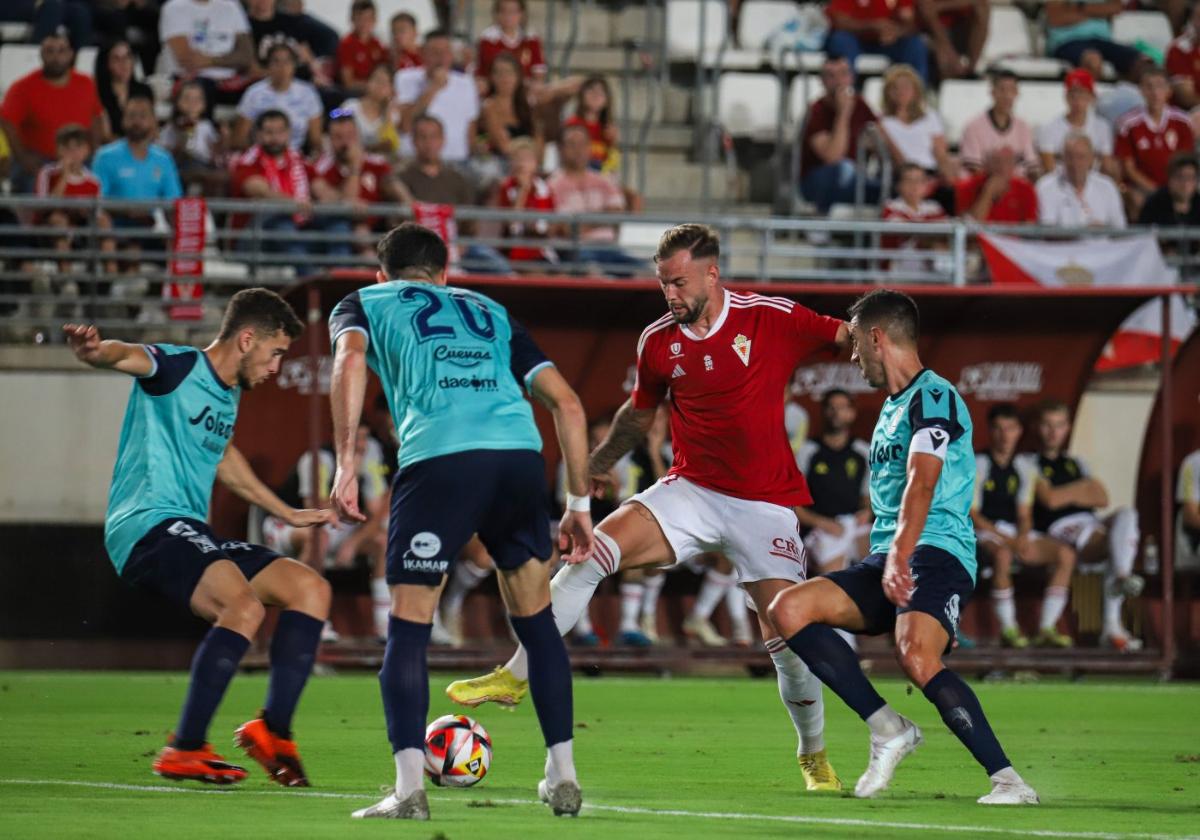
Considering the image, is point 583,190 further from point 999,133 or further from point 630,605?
point 999,133

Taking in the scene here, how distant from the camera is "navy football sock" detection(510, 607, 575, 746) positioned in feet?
23.7

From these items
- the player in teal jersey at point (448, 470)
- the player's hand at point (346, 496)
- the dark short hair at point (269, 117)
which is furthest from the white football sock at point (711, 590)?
the player's hand at point (346, 496)

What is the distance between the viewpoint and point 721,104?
2186cm

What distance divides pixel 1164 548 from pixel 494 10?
29.9 feet

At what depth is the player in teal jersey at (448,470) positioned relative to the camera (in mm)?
7066

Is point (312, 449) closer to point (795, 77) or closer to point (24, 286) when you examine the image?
point (24, 286)

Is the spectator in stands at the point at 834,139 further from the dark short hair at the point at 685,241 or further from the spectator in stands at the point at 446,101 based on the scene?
the dark short hair at the point at 685,241

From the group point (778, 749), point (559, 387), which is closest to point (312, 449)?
point (778, 749)

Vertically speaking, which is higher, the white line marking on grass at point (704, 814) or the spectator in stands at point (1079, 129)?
the spectator in stands at point (1079, 129)

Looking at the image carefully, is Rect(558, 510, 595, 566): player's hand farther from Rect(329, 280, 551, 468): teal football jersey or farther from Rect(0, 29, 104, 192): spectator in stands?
Rect(0, 29, 104, 192): spectator in stands

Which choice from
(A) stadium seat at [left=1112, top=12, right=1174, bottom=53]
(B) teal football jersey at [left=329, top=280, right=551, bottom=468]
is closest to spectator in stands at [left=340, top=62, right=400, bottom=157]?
(A) stadium seat at [left=1112, top=12, right=1174, bottom=53]

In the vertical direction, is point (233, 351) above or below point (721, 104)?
below

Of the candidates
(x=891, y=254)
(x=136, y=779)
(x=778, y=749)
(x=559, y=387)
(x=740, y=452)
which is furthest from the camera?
(x=891, y=254)

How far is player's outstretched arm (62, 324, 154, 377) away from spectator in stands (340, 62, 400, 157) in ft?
36.0
